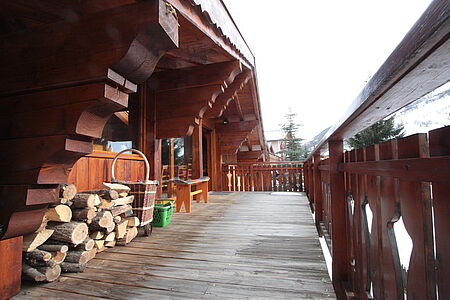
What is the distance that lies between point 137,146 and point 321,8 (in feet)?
46.8

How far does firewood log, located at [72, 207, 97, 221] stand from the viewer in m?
1.75

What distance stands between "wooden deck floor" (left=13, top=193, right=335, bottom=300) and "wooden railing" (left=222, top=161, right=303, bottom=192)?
434 cm

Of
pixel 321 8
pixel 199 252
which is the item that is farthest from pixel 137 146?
pixel 321 8

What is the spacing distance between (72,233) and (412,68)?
206 centimetres

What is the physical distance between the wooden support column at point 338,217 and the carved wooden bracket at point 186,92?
89.3 inches

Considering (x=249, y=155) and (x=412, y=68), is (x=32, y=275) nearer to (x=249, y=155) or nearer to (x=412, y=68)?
(x=412, y=68)

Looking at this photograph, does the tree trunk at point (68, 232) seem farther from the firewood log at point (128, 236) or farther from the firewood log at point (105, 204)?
the firewood log at point (128, 236)

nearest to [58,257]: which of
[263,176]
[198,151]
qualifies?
[198,151]

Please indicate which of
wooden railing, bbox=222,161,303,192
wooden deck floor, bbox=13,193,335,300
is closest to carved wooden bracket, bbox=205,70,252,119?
wooden deck floor, bbox=13,193,335,300

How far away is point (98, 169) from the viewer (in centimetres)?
271

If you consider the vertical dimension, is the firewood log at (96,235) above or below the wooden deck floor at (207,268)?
above

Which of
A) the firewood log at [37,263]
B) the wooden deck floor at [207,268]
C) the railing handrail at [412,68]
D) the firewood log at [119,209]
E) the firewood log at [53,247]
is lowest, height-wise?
the wooden deck floor at [207,268]

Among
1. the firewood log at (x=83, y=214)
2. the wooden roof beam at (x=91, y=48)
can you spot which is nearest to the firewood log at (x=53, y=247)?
the firewood log at (x=83, y=214)

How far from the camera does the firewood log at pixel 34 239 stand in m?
1.50
